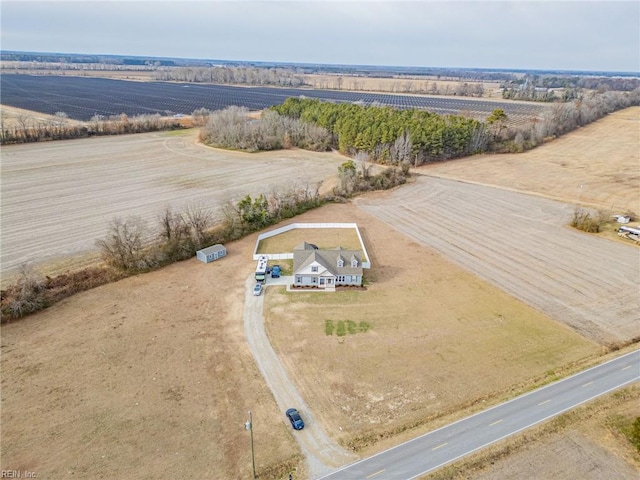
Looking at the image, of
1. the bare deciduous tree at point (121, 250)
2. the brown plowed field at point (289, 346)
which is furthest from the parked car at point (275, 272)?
the bare deciduous tree at point (121, 250)

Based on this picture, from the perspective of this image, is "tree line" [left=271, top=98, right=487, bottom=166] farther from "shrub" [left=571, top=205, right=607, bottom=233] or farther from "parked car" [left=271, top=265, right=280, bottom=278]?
"parked car" [left=271, top=265, right=280, bottom=278]

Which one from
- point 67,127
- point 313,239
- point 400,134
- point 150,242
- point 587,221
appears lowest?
point 313,239

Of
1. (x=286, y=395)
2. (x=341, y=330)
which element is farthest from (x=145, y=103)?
(x=286, y=395)

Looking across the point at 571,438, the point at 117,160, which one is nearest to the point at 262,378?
the point at 571,438

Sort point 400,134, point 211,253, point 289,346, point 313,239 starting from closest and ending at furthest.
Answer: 1. point 289,346
2. point 211,253
3. point 313,239
4. point 400,134

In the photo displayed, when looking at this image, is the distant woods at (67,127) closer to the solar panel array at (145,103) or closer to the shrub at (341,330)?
the solar panel array at (145,103)

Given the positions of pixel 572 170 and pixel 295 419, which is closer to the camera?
pixel 295 419

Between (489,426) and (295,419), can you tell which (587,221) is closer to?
(489,426)

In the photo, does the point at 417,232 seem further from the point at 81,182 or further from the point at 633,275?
the point at 81,182
